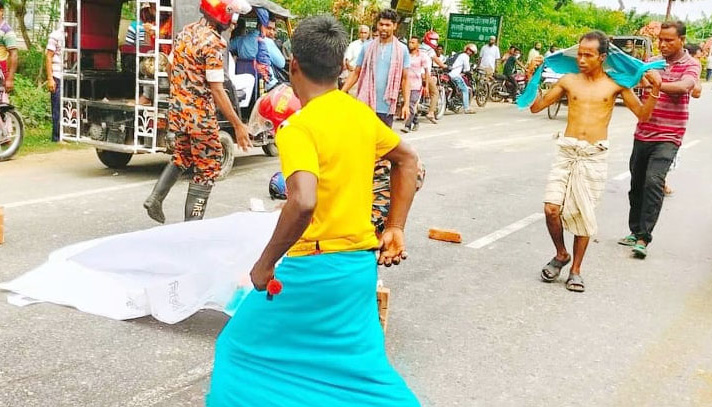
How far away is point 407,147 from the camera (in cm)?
298

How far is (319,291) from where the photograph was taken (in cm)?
263

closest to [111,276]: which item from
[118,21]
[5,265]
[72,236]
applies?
[5,265]

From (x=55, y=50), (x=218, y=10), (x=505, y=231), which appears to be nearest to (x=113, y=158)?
(x=55, y=50)

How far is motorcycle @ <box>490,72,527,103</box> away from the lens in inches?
909

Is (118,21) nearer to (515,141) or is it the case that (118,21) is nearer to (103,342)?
(103,342)

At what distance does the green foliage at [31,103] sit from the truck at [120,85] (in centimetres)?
277

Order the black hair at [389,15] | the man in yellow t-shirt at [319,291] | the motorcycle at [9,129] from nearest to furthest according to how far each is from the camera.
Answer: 1. the man in yellow t-shirt at [319,291]
2. the black hair at [389,15]
3. the motorcycle at [9,129]

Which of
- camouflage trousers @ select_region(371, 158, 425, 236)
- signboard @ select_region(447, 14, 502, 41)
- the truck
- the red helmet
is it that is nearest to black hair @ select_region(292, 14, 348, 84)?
camouflage trousers @ select_region(371, 158, 425, 236)

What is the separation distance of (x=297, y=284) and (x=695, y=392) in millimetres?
2602

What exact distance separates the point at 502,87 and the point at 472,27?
1.97m

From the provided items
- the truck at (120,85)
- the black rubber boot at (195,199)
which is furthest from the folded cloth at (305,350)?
the truck at (120,85)

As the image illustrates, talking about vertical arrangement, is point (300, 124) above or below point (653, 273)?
above

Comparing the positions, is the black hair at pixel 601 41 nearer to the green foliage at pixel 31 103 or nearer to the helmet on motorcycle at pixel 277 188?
the helmet on motorcycle at pixel 277 188

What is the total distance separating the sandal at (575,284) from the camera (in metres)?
5.74
